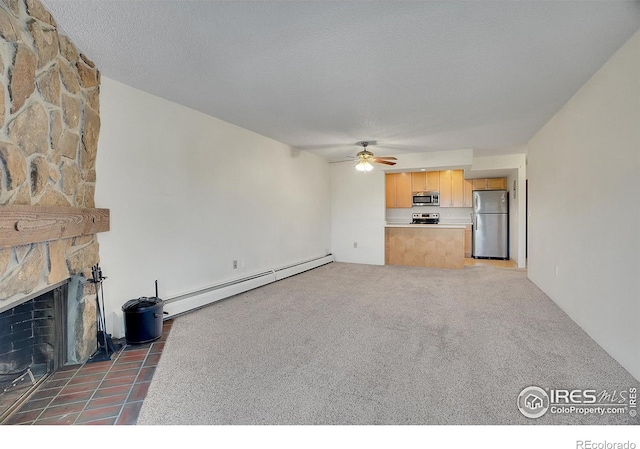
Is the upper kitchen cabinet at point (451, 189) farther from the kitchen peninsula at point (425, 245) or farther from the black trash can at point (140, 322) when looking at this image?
the black trash can at point (140, 322)

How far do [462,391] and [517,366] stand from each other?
64 cm

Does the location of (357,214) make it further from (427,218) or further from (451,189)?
(451,189)

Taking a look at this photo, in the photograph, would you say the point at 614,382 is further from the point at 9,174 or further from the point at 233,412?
the point at 9,174

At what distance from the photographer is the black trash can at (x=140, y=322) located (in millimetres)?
2666

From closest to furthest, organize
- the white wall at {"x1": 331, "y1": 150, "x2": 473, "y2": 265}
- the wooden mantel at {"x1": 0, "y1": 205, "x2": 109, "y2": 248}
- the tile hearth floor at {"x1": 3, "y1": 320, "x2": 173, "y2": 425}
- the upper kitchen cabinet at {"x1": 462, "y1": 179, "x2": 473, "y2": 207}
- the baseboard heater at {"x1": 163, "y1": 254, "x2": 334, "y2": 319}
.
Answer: the wooden mantel at {"x1": 0, "y1": 205, "x2": 109, "y2": 248} → the tile hearth floor at {"x1": 3, "y1": 320, "x2": 173, "y2": 425} → the baseboard heater at {"x1": 163, "y1": 254, "x2": 334, "y2": 319} → the white wall at {"x1": 331, "y1": 150, "x2": 473, "y2": 265} → the upper kitchen cabinet at {"x1": 462, "y1": 179, "x2": 473, "y2": 207}

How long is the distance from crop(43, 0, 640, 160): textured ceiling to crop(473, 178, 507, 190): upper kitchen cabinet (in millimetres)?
3952

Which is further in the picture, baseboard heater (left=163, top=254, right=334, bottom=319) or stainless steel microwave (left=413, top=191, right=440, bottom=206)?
stainless steel microwave (left=413, top=191, right=440, bottom=206)

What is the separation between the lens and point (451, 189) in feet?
24.3

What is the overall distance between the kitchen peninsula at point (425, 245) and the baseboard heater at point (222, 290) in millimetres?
2126

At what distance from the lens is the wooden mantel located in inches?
62.1

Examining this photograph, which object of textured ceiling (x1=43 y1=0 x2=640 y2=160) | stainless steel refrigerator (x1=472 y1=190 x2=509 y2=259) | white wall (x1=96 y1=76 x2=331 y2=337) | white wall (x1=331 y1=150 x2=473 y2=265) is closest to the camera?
textured ceiling (x1=43 y1=0 x2=640 y2=160)
